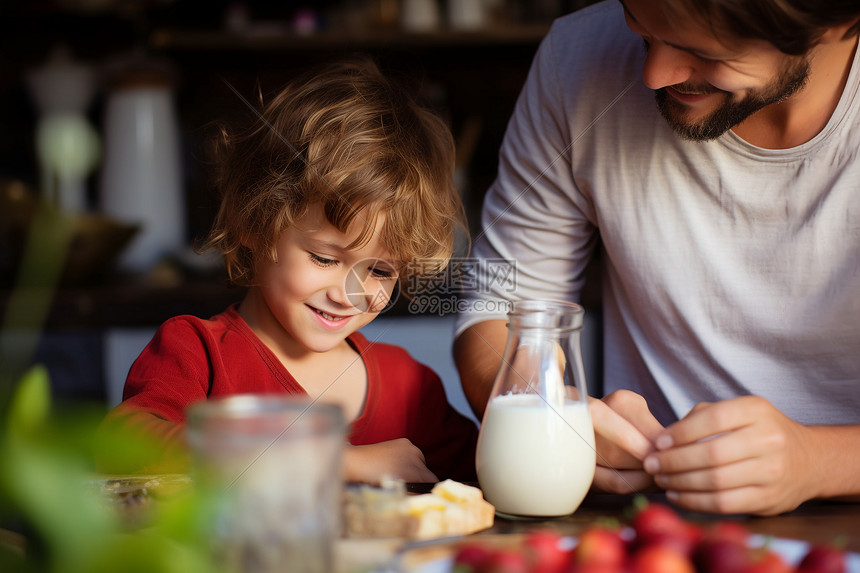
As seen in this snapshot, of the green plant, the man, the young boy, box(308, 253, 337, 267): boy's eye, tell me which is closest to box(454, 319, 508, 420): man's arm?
the man

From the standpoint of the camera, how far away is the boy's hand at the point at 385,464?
93cm

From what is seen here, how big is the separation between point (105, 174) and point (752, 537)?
2.25 metres

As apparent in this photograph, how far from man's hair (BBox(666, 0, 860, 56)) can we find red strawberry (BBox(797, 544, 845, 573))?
1.65 feet

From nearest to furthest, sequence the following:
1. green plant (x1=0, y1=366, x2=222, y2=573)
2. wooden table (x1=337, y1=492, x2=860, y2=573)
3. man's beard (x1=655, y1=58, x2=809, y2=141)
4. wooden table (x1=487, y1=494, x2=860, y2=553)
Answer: green plant (x1=0, y1=366, x2=222, y2=573)
wooden table (x1=337, y1=492, x2=860, y2=573)
wooden table (x1=487, y1=494, x2=860, y2=553)
man's beard (x1=655, y1=58, x2=809, y2=141)

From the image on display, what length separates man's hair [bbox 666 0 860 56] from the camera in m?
0.77

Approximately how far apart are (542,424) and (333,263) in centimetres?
44

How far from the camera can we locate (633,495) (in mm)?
820

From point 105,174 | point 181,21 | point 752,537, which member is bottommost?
point 752,537

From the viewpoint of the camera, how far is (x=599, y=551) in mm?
490

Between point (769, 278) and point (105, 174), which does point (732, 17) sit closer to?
point (769, 278)

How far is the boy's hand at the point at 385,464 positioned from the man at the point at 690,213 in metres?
0.14

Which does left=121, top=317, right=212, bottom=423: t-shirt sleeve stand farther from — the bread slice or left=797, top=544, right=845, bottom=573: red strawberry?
left=797, top=544, right=845, bottom=573: red strawberry

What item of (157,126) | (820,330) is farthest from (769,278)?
(157,126)

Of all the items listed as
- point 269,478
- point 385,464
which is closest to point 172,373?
point 385,464
